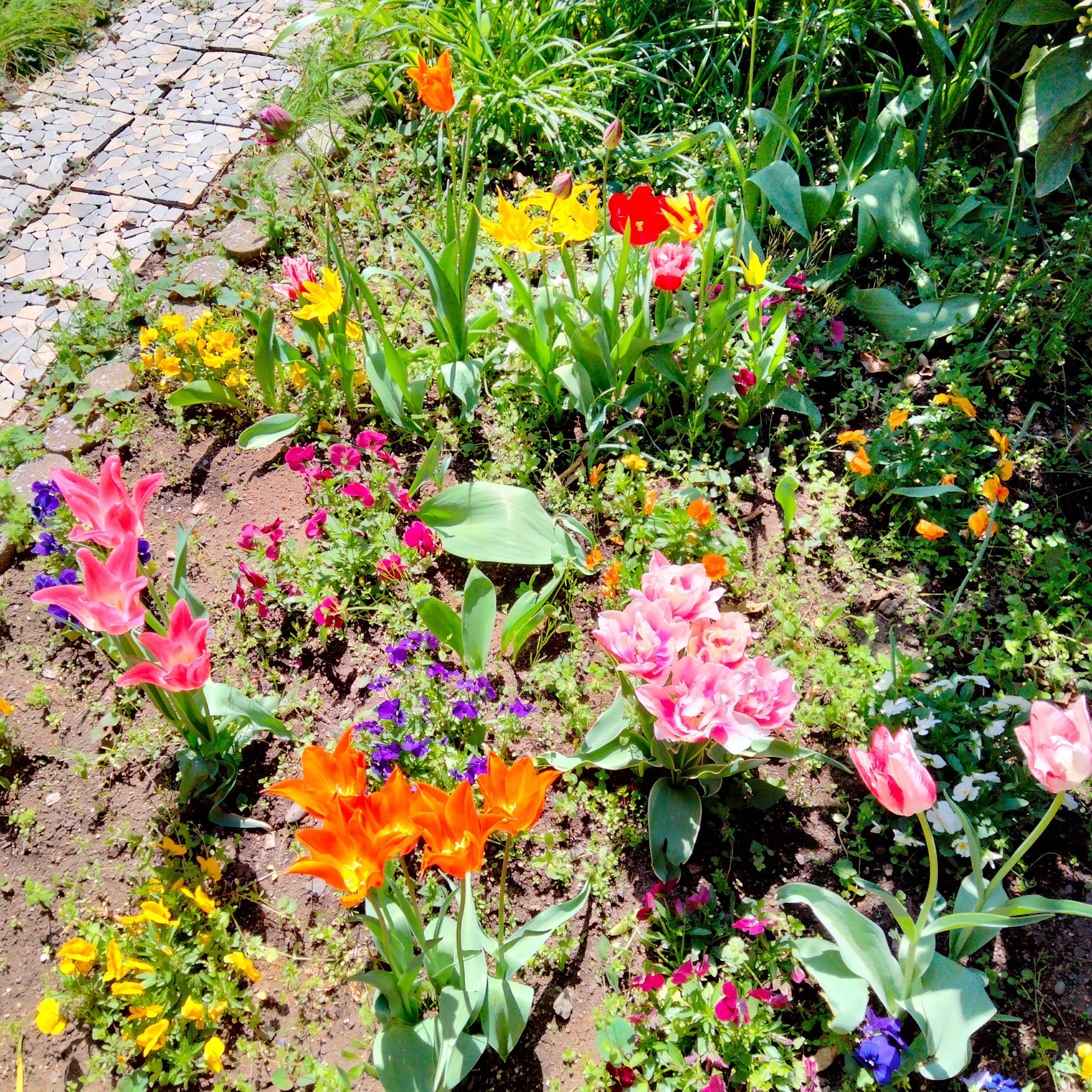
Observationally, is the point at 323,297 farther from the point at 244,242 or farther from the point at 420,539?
the point at 244,242

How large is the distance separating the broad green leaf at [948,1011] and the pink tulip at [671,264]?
1.56 metres

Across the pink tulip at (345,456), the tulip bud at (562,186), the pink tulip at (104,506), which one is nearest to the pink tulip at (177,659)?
the pink tulip at (104,506)

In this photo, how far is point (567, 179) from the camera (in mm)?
2104

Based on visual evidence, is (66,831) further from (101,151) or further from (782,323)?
(101,151)

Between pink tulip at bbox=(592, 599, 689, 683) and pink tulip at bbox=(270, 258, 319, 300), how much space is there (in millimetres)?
1252

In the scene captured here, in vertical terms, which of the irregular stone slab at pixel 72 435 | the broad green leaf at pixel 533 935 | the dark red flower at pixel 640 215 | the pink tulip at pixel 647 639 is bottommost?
the broad green leaf at pixel 533 935

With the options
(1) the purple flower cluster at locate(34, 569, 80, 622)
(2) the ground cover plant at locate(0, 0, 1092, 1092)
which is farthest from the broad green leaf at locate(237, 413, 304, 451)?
(1) the purple flower cluster at locate(34, 569, 80, 622)

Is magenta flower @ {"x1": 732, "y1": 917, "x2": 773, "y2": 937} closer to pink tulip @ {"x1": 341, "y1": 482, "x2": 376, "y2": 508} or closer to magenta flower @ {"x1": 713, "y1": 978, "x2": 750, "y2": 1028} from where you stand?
magenta flower @ {"x1": 713, "y1": 978, "x2": 750, "y2": 1028}

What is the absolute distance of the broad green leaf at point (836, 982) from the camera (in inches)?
57.5

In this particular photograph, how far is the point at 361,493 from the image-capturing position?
2.17 meters

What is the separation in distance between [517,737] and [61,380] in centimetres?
186

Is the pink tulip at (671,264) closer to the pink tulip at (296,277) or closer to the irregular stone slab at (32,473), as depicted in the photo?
the pink tulip at (296,277)

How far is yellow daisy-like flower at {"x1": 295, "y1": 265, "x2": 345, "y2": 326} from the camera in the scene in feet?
7.18

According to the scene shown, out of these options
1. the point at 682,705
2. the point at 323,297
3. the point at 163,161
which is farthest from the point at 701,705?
the point at 163,161
